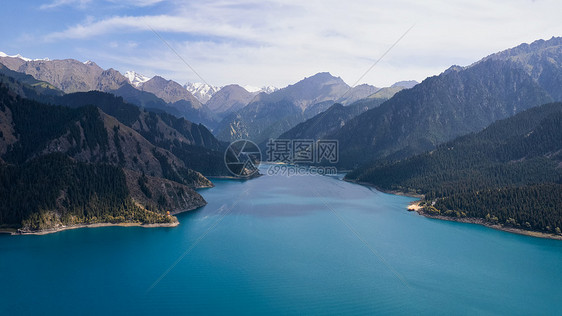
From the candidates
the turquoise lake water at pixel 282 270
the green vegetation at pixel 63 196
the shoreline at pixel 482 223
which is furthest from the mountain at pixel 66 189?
the shoreline at pixel 482 223

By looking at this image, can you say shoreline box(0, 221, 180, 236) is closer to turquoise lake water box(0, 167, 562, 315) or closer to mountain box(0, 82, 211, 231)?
mountain box(0, 82, 211, 231)

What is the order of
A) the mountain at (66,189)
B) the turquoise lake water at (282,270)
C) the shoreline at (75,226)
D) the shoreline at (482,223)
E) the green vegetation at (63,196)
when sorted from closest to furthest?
the turquoise lake water at (282,270), the shoreline at (75,226), the green vegetation at (63,196), the mountain at (66,189), the shoreline at (482,223)

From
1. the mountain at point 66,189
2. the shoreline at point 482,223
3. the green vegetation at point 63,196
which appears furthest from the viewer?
the shoreline at point 482,223

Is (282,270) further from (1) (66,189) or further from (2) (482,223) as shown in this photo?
(2) (482,223)

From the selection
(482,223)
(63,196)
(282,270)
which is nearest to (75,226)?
(63,196)

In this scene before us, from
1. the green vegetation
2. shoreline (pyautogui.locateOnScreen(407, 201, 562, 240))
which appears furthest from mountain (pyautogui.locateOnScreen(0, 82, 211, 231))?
shoreline (pyautogui.locateOnScreen(407, 201, 562, 240))

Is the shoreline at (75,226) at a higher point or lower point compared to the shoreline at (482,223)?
lower

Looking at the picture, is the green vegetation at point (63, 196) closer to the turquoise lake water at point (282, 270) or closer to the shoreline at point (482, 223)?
the turquoise lake water at point (282, 270)

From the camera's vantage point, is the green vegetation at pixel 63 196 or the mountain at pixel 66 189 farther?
the mountain at pixel 66 189

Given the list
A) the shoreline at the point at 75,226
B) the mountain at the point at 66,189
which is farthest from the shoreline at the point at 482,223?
the shoreline at the point at 75,226
